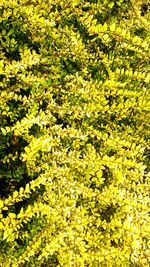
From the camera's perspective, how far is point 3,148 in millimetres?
2484

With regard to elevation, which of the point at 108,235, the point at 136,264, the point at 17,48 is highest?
the point at 17,48

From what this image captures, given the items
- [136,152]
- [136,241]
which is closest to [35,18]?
[136,152]

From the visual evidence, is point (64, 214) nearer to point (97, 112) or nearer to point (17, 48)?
point (97, 112)

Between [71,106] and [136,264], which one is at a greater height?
[71,106]

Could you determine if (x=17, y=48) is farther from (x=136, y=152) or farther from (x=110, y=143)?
(x=136, y=152)

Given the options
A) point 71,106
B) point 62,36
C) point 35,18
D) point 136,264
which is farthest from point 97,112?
point 136,264

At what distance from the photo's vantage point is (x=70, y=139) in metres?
2.51

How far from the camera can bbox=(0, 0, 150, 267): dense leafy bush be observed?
2.23m

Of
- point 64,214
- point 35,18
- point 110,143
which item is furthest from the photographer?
point 110,143

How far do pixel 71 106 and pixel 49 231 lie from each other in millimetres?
821

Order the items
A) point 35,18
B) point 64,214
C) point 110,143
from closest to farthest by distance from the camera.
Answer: point 64,214, point 35,18, point 110,143

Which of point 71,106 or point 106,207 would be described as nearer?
point 71,106

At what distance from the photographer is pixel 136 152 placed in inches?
100

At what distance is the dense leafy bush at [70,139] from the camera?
88.0 inches
